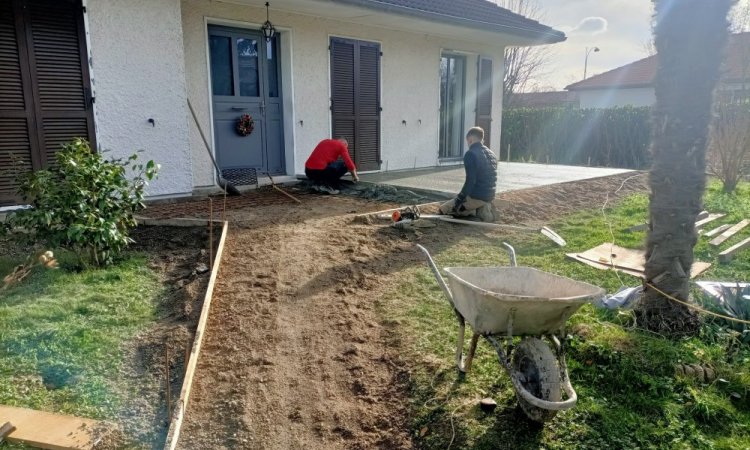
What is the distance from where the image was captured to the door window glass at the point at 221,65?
8742 mm

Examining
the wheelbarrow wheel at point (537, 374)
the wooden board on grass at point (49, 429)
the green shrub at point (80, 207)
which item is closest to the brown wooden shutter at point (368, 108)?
the green shrub at point (80, 207)

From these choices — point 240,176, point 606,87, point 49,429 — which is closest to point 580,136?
point 606,87

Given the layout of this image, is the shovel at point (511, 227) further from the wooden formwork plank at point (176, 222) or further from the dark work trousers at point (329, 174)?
the wooden formwork plank at point (176, 222)

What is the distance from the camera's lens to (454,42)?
1248cm

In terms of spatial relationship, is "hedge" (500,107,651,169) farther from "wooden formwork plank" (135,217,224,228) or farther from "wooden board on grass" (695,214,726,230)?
"wooden formwork plank" (135,217,224,228)

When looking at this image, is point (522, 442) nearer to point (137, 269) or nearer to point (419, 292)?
point (419, 292)

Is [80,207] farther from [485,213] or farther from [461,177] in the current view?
[461,177]

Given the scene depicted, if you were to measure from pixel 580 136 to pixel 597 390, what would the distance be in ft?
59.8

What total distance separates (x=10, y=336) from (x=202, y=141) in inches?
218

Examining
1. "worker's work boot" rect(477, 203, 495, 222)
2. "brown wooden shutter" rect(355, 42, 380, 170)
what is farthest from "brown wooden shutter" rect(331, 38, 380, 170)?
"worker's work boot" rect(477, 203, 495, 222)

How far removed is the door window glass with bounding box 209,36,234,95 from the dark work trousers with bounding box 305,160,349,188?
2.02 meters

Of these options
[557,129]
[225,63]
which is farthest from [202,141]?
[557,129]

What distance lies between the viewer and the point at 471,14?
1138cm

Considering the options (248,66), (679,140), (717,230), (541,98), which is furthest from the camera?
(541,98)
